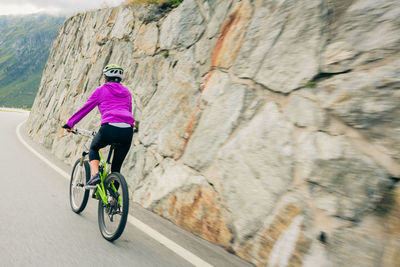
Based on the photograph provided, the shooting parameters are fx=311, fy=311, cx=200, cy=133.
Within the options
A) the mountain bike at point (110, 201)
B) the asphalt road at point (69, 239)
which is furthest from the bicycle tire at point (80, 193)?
the asphalt road at point (69, 239)

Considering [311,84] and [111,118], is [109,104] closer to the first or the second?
[111,118]

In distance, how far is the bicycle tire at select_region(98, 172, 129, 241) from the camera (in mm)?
3568

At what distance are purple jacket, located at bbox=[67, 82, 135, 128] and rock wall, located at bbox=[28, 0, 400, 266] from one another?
1.41 meters

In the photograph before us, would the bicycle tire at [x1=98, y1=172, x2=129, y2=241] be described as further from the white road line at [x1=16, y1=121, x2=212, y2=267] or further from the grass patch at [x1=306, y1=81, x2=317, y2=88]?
the grass patch at [x1=306, y1=81, x2=317, y2=88]

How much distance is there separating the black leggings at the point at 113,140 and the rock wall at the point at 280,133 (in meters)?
1.09

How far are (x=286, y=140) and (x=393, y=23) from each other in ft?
5.48

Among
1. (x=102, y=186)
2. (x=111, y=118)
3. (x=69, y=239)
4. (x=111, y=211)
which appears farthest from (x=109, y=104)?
(x=69, y=239)

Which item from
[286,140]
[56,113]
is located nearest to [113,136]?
[286,140]

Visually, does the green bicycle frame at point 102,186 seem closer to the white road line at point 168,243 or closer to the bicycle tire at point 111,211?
the bicycle tire at point 111,211

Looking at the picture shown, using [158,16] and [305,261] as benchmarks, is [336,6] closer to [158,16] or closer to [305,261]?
[305,261]

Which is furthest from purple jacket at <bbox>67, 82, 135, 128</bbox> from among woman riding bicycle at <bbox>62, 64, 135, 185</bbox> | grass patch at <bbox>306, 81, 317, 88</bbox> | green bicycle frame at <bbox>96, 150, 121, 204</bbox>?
grass patch at <bbox>306, 81, 317, 88</bbox>

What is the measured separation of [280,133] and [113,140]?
7.34 feet

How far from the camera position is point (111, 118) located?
4270 millimetres

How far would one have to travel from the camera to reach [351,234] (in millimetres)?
2934
